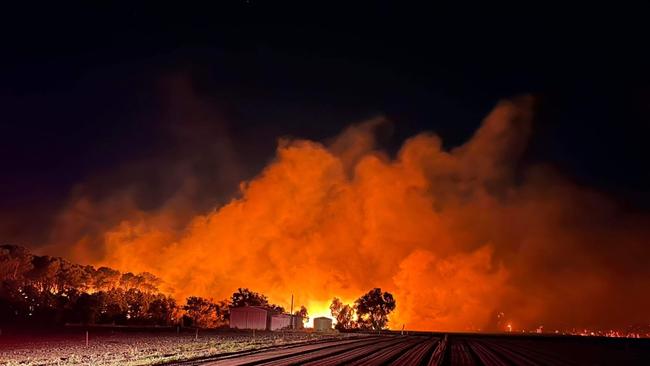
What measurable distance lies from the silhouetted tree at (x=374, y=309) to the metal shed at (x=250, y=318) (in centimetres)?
2963

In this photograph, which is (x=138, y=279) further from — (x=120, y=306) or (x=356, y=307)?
(x=356, y=307)

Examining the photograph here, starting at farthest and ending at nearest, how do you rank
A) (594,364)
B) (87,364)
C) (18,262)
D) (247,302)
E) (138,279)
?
(247,302) < (138,279) < (18,262) < (594,364) < (87,364)

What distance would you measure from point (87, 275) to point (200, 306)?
1994cm

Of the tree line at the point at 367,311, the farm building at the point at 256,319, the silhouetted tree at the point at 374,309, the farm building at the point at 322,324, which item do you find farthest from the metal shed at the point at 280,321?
the silhouetted tree at the point at 374,309

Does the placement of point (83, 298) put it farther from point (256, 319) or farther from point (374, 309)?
point (374, 309)

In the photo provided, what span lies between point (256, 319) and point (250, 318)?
120cm

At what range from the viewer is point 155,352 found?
3525cm

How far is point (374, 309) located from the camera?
11369cm

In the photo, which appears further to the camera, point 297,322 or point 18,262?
point 297,322

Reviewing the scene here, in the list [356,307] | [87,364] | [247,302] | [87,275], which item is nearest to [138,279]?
[87,275]

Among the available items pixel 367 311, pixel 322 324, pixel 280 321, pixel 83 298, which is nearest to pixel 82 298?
pixel 83 298

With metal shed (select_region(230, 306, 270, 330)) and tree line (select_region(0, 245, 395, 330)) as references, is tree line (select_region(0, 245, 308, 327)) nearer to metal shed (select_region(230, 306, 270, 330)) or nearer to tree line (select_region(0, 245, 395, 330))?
tree line (select_region(0, 245, 395, 330))

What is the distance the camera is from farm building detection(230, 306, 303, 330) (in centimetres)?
8906

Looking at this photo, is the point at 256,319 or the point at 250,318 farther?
the point at 250,318
